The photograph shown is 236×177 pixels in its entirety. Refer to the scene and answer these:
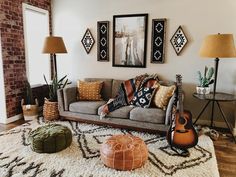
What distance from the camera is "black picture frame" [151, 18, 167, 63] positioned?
3838 mm

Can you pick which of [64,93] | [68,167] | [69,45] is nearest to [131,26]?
[69,45]

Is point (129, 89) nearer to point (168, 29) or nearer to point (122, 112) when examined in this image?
point (122, 112)

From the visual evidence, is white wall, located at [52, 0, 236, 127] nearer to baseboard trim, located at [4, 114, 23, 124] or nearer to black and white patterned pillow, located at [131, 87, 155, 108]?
black and white patterned pillow, located at [131, 87, 155, 108]

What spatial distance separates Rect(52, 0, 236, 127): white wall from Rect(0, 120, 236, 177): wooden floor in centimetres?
70

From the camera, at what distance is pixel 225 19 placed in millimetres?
3482

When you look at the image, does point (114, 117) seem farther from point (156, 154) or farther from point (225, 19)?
point (225, 19)

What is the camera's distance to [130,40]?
407 cm

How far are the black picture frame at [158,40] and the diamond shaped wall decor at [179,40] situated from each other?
0.18 metres

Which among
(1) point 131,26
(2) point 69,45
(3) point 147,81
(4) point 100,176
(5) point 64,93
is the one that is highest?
(1) point 131,26

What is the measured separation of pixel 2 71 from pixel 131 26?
8.00ft

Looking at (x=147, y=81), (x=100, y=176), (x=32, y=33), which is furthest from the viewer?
(x=32, y=33)

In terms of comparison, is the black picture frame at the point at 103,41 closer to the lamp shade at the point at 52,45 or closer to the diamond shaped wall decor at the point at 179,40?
the lamp shade at the point at 52,45

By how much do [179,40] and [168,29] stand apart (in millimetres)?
285

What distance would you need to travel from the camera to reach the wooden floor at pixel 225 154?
236 cm
